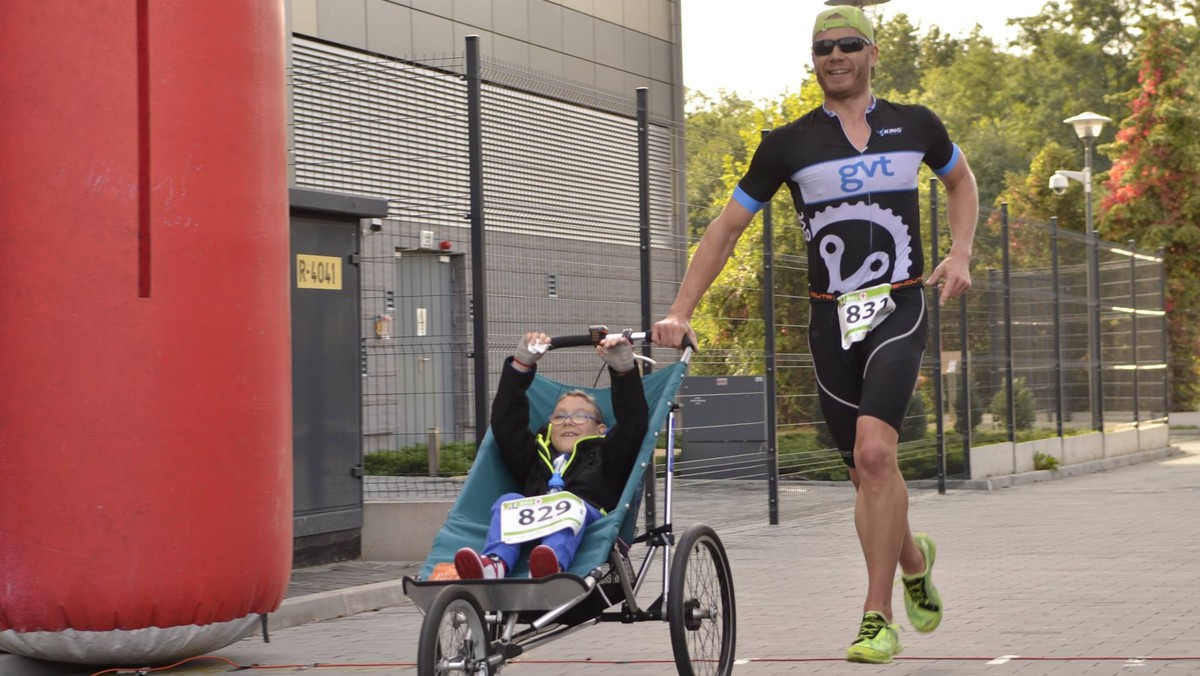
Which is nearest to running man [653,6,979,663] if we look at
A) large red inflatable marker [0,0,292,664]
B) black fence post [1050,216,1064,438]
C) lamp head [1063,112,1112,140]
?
large red inflatable marker [0,0,292,664]

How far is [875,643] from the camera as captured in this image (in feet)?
19.6

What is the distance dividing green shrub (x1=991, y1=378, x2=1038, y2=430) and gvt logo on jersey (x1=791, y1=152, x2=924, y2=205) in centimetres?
1336

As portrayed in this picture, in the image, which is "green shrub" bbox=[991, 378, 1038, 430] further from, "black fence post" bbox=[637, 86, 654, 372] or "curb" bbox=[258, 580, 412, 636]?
"curb" bbox=[258, 580, 412, 636]

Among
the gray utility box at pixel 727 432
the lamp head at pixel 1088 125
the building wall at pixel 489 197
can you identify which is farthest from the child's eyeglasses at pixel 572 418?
the lamp head at pixel 1088 125

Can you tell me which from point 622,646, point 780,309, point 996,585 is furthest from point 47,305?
point 780,309

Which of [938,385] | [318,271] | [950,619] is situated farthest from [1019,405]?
[950,619]

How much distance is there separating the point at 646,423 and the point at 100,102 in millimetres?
2313

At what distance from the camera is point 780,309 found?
48.0ft

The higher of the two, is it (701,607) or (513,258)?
(513,258)

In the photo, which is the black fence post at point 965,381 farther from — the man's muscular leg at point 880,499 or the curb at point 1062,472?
the man's muscular leg at point 880,499

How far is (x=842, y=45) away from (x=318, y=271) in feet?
14.8

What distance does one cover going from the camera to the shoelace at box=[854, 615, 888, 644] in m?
6.02

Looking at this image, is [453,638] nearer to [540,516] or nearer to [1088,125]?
[540,516]

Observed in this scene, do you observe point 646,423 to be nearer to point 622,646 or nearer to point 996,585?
point 622,646
